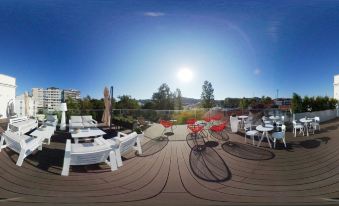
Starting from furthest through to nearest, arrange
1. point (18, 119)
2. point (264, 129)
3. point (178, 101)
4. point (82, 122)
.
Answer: point (264, 129)
point (18, 119)
point (82, 122)
point (178, 101)

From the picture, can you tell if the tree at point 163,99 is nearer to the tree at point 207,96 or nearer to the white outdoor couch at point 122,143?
the tree at point 207,96

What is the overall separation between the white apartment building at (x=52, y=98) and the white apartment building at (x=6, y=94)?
0.27 m

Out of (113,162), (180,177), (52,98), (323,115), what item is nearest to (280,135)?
(323,115)

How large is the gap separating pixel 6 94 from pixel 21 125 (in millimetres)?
350

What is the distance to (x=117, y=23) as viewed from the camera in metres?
1.69

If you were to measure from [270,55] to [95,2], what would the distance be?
161 cm

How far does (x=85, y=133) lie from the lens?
5.33ft

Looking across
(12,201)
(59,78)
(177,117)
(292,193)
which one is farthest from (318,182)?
(12,201)

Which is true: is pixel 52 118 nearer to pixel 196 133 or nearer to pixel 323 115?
pixel 196 133

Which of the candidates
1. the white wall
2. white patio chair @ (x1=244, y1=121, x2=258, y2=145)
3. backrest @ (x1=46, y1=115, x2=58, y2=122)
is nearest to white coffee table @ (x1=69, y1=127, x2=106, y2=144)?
backrest @ (x1=46, y1=115, x2=58, y2=122)

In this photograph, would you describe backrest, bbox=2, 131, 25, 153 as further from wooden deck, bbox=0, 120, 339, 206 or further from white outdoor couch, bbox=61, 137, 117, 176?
white outdoor couch, bbox=61, 137, 117, 176

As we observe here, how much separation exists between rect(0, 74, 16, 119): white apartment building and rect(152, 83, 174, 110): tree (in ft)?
3.64

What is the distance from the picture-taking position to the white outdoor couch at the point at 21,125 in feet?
5.42

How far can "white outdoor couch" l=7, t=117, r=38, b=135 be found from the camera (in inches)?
65.1
